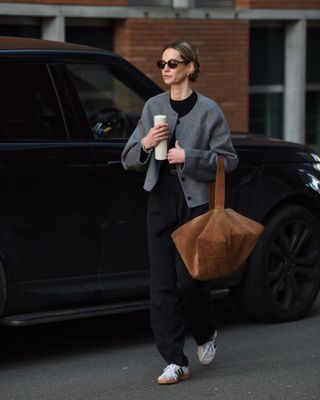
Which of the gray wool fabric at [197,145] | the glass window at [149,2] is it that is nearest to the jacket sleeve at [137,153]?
the gray wool fabric at [197,145]

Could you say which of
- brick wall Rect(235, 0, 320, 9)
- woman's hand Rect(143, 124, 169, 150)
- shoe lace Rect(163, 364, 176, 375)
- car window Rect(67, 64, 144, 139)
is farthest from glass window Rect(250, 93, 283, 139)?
woman's hand Rect(143, 124, 169, 150)

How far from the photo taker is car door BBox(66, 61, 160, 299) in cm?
657

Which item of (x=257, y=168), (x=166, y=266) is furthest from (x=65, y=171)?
(x=257, y=168)

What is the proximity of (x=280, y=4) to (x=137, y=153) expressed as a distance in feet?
28.1

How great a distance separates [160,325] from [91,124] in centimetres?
140

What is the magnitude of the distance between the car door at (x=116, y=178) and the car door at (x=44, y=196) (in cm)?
8

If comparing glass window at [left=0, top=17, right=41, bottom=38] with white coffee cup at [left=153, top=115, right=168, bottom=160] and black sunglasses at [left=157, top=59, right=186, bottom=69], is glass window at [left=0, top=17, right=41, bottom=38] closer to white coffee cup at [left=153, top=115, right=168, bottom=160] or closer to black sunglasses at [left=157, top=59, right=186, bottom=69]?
black sunglasses at [left=157, top=59, right=186, bottom=69]

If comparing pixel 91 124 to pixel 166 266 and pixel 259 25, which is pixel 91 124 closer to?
pixel 166 266

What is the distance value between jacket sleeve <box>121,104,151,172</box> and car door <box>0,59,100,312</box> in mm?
550

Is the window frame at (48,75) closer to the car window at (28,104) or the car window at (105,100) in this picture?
the car window at (28,104)

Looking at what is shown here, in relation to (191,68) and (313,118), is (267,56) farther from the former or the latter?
(191,68)

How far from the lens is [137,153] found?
5.84 metres

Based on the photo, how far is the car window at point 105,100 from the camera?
6777 mm

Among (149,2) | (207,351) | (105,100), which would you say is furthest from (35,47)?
(149,2)
